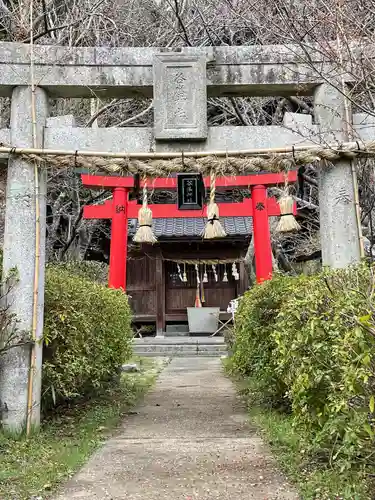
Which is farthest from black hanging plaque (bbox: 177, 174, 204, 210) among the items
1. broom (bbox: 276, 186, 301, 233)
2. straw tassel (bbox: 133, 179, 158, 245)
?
broom (bbox: 276, 186, 301, 233)

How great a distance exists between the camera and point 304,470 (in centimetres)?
392

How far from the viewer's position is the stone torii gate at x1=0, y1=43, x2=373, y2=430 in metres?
5.44

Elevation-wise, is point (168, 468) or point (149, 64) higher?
point (149, 64)

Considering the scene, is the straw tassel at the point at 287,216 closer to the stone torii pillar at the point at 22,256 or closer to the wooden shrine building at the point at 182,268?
the stone torii pillar at the point at 22,256

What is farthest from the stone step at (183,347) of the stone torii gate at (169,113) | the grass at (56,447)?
the stone torii gate at (169,113)

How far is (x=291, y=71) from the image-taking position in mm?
5531

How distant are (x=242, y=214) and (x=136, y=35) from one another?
541 cm

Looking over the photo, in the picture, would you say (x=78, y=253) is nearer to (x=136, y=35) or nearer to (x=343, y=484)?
(x=136, y=35)

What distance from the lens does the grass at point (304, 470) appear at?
3.08m

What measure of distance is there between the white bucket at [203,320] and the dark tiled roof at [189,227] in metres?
2.51

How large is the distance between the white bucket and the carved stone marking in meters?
12.0

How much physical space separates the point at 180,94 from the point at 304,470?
12.7ft

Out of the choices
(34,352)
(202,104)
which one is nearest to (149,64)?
(202,104)

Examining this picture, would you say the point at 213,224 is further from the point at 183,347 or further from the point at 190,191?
the point at 183,347
